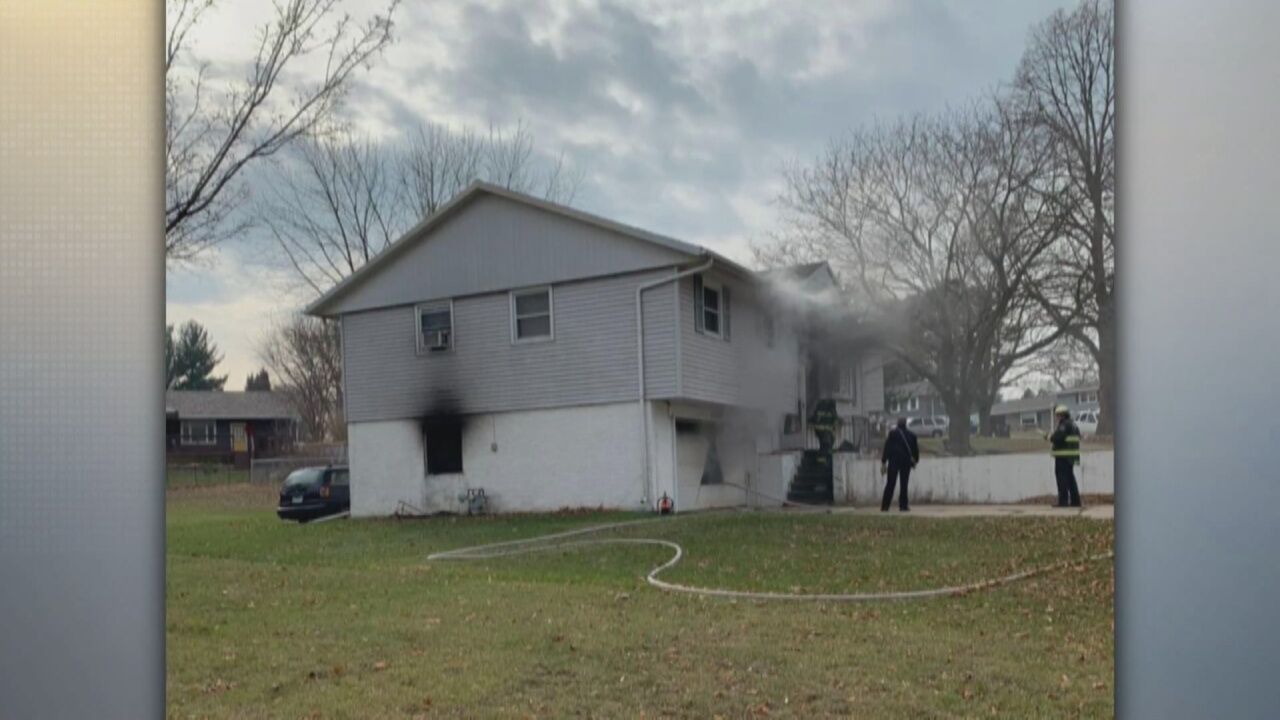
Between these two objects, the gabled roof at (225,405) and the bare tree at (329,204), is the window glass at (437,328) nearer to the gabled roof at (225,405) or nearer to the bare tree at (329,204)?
the bare tree at (329,204)

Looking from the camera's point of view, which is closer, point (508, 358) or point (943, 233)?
point (943, 233)

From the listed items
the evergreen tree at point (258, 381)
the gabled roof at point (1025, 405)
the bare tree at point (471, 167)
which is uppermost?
the bare tree at point (471, 167)

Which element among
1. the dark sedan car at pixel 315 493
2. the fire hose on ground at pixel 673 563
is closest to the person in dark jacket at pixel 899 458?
the fire hose on ground at pixel 673 563

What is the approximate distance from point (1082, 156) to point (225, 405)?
2464 mm

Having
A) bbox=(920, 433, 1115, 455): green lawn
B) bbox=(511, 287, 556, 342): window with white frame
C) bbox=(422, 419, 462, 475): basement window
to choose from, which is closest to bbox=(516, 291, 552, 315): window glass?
bbox=(511, 287, 556, 342): window with white frame

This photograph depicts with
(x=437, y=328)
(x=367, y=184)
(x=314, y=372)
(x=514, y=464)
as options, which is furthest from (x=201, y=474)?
(x=367, y=184)

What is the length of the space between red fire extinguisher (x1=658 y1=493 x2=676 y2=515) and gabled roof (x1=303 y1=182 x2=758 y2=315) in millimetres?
705

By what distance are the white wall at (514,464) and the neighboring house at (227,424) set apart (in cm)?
22

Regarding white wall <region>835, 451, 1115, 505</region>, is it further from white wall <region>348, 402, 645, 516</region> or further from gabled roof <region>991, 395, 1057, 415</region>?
white wall <region>348, 402, 645, 516</region>

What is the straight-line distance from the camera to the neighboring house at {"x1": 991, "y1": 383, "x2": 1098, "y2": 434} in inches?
87.0

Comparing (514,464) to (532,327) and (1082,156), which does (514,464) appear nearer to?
(532,327)

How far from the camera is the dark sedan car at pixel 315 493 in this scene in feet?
8.25

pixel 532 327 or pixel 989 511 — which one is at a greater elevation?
pixel 532 327

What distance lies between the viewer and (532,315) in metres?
2.49
